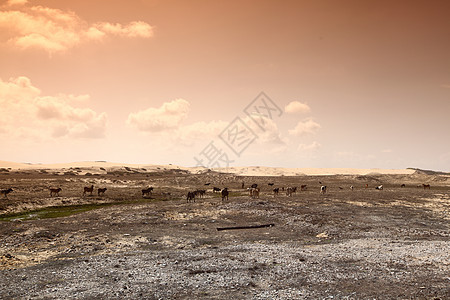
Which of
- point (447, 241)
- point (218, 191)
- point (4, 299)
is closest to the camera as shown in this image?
point (4, 299)

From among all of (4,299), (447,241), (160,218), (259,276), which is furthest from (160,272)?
(447,241)

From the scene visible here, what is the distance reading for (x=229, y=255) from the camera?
17.9m

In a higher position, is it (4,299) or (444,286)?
(444,286)

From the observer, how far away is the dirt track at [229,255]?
12672mm

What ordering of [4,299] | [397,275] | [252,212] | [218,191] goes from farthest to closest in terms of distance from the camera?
[218,191]
[252,212]
[397,275]
[4,299]

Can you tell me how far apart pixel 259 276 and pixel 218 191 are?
4599 centimetres

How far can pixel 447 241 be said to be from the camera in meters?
20.5

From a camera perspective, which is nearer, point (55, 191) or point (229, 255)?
point (229, 255)

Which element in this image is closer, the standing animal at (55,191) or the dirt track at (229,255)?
the dirt track at (229,255)

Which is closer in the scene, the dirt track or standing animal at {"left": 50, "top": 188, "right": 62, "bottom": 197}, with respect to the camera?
the dirt track

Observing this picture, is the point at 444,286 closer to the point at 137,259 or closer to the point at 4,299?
the point at 137,259

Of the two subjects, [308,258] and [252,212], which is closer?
[308,258]

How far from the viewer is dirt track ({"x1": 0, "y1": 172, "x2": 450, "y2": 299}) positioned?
499 inches

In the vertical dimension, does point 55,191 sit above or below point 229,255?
above
